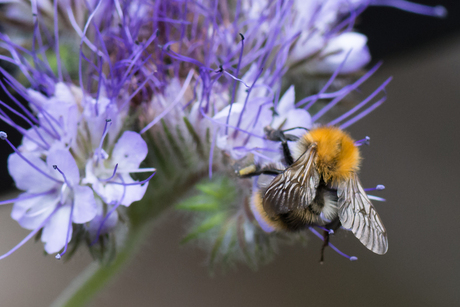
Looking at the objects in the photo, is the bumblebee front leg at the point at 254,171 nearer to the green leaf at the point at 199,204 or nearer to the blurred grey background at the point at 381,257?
the green leaf at the point at 199,204

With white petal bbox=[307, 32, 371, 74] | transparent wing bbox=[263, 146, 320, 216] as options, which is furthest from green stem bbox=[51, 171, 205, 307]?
white petal bbox=[307, 32, 371, 74]

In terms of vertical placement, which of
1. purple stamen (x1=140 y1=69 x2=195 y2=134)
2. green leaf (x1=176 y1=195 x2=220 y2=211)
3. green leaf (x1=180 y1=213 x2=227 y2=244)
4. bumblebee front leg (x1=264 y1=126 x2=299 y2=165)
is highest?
purple stamen (x1=140 y1=69 x2=195 y2=134)

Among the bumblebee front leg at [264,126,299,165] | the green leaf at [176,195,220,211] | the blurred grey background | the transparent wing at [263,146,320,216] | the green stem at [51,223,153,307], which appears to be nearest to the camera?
the transparent wing at [263,146,320,216]

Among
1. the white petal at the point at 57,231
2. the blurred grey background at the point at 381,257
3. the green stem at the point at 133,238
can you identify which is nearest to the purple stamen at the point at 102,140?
the white petal at the point at 57,231

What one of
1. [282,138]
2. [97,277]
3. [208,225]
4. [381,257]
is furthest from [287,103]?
[381,257]

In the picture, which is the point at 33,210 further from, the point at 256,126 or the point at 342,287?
the point at 342,287

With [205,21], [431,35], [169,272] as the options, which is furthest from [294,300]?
[205,21]

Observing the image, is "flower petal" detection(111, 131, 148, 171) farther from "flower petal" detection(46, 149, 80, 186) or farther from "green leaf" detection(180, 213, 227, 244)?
"green leaf" detection(180, 213, 227, 244)
